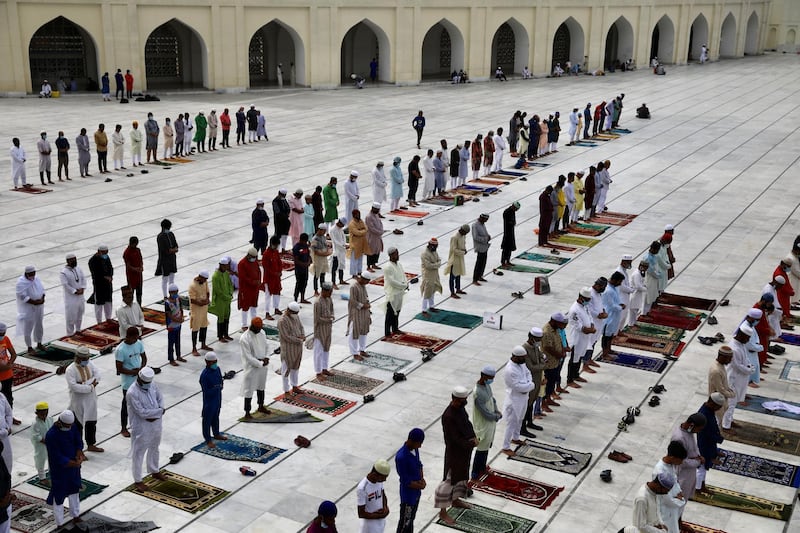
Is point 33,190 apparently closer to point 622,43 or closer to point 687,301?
point 687,301

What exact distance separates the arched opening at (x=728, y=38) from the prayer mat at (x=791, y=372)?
51.5 meters

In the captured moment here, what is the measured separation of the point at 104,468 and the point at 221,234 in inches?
368

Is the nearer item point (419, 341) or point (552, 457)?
point (552, 457)

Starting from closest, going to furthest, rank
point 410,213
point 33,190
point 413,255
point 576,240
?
point 413,255 → point 576,240 → point 410,213 → point 33,190

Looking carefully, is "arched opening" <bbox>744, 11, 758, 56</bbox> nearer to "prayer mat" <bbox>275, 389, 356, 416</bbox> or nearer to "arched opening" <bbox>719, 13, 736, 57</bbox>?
"arched opening" <bbox>719, 13, 736, 57</bbox>

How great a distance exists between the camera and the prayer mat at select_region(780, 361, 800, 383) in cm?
1258

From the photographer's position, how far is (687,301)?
15.5 m

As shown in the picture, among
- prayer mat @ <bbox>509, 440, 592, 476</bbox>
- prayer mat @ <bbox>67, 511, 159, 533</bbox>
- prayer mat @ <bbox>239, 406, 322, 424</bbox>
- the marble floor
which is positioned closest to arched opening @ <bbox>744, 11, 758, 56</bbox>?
the marble floor

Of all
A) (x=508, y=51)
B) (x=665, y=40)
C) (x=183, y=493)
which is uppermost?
(x=665, y=40)

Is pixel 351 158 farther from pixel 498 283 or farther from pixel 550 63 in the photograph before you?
pixel 550 63

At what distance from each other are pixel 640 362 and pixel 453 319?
116 inches

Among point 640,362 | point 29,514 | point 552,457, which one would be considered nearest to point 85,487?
point 29,514

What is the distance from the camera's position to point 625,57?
5262 centimetres

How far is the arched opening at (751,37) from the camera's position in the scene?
62853 mm
